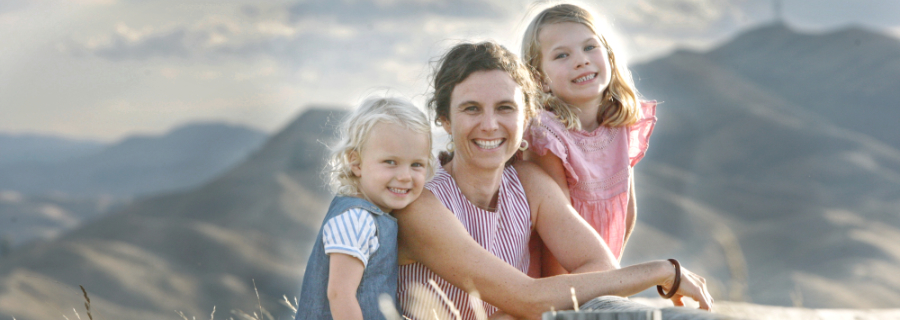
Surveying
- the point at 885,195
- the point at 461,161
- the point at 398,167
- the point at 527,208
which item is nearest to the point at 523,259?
the point at 527,208

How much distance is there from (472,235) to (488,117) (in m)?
0.50

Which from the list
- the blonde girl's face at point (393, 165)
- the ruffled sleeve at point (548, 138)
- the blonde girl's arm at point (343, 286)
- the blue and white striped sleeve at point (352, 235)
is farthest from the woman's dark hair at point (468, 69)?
the blonde girl's arm at point (343, 286)

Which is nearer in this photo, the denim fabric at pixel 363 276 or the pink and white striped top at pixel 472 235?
the denim fabric at pixel 363 276

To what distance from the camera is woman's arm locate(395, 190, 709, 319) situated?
280 centimetres

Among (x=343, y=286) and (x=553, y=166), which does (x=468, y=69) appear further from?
(x=343, y=286)

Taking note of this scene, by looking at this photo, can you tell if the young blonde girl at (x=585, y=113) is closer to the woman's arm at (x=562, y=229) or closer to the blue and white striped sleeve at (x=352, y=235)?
the woman's arm at (x=562, y=229)

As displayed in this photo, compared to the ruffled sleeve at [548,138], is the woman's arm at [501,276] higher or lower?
lower

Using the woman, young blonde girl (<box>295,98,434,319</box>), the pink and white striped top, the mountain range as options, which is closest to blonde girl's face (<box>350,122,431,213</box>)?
young blonde girl (<box>295,98,434,319</box>)

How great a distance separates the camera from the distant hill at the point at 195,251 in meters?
44.2

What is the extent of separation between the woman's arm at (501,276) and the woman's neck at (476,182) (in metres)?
0.29

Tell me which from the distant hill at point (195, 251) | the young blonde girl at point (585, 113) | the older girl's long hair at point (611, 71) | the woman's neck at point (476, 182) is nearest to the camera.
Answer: the woman's neck at point (476, 182)

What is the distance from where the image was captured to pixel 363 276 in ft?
9.34

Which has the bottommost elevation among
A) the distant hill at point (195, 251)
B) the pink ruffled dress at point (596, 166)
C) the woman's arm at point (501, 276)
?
the woman's arm at point (501, 276)

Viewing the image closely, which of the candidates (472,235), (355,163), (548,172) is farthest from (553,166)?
(355,163)
